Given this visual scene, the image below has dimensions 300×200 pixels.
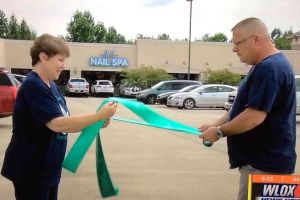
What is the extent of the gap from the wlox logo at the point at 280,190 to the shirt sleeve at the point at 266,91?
23.2 inches

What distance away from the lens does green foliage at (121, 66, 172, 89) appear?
46.5 metres

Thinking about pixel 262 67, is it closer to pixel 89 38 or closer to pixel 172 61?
pixel 172 61

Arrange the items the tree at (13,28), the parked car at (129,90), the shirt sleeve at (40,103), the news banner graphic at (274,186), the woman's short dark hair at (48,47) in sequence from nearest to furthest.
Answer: the news banner graphic at (274,186) < the shirt sleeve at (40,103) < the woman's short dark hair at (48,47) < the parked car at (129,90) < the tree at (13,28)

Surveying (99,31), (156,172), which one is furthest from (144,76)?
(99,31)

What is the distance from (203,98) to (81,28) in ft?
207

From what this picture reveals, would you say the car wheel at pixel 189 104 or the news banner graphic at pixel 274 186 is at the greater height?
the news banner graphic at pixel 274 186

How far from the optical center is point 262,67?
342 cm

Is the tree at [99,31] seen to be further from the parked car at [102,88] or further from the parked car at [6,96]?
the parked car at [6,96]

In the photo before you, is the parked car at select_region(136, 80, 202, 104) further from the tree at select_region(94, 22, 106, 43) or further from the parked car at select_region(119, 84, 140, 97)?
the tree at select_region(94, 22, 106, 43)

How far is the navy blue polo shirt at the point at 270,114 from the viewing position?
338 centimetres

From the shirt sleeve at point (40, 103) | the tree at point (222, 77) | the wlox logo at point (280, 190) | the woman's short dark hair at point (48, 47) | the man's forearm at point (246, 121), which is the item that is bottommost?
the tree at point (222, 77)

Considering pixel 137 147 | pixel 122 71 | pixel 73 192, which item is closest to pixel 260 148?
pixel 73 192

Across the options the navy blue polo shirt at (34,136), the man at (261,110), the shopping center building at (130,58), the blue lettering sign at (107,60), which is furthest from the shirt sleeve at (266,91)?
the blue lettering sign at (107,60)

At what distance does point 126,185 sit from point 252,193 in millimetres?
4495
